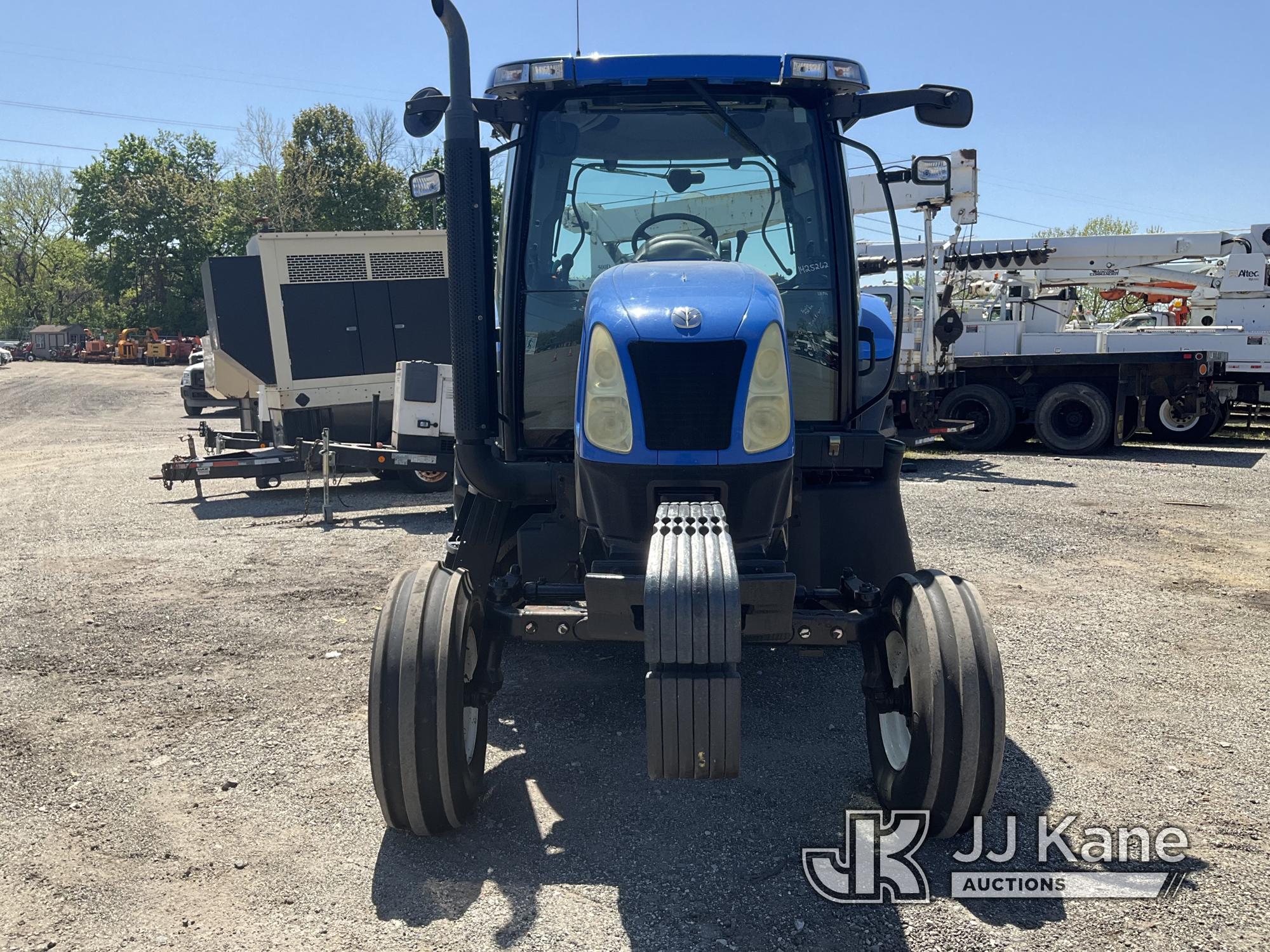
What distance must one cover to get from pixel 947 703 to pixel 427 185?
300cm

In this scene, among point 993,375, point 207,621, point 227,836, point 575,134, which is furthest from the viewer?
point 993,375

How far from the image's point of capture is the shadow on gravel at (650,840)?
10.2ft

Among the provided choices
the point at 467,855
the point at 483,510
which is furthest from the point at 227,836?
the point at 483,510

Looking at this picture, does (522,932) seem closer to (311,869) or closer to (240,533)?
(311,869)

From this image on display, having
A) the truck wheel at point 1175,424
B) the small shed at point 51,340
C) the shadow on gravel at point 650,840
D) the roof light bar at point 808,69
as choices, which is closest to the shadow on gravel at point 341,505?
the shadow on gravel at point 650,840

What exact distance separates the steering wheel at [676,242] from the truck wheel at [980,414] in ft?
38.6

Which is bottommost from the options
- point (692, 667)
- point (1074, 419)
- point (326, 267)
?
point (1074, 419)

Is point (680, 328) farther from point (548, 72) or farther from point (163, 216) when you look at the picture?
point (163, 216)

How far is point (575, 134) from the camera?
440 centimetres

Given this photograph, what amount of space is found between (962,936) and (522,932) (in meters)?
1.30

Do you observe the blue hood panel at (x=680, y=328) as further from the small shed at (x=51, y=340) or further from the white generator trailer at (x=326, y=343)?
the small shed at (x=51, y=340)

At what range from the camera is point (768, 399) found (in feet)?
11.4

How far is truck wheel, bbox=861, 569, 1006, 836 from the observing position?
3270mm

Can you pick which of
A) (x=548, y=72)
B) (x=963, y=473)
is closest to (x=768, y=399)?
(x=548, y=72)
